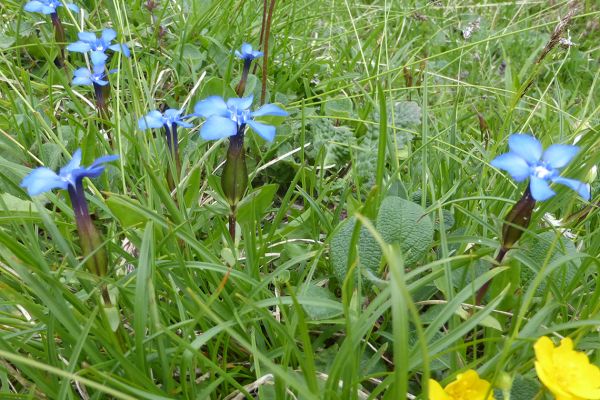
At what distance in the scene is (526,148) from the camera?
1064 mm

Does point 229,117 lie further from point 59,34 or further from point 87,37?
point 59,34

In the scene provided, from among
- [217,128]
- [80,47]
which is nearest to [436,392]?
[217,128]

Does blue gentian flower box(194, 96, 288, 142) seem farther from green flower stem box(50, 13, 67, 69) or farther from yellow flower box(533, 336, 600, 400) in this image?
green flower stem box(50, 13, 67, 69)

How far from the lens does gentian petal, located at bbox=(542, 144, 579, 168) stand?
3.55 feet

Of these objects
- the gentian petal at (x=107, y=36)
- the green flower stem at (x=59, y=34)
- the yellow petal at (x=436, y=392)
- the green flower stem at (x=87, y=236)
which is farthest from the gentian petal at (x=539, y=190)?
the green flower stem at (x=59, y=34)

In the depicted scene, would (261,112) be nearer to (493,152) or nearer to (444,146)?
(493,152)

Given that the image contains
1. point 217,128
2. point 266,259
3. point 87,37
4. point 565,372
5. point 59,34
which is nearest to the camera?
point 565,372

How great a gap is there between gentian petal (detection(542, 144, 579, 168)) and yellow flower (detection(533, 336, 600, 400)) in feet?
1.08

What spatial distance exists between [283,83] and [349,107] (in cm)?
26

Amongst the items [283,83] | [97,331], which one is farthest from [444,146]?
[97,331]

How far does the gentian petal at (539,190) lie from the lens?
0.96 m

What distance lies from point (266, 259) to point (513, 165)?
607 mm

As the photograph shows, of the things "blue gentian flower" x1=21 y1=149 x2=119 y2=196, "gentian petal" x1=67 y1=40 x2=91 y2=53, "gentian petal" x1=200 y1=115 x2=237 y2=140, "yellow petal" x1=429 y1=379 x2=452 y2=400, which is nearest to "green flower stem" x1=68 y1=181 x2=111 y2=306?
"blue gentian flower" x1=21 y1=149 x2=119 y2=196

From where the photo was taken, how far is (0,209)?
1.39 metres
